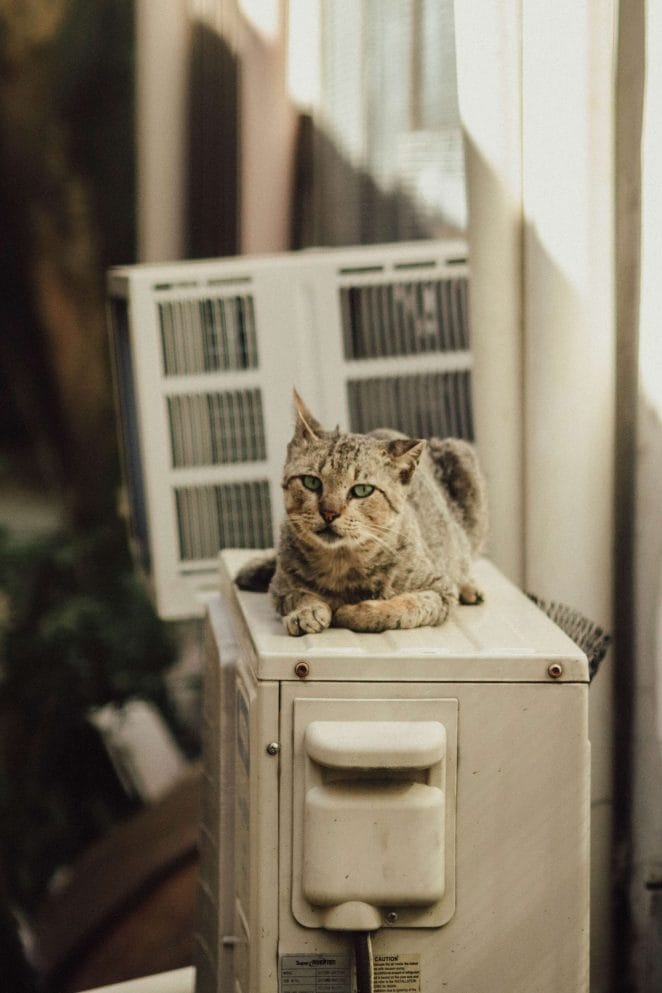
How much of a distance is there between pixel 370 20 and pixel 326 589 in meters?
1.59

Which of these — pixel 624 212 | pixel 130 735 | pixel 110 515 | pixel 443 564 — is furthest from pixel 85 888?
pixel 624 212

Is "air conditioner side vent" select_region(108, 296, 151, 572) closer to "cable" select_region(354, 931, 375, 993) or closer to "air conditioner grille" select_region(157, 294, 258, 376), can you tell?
"air conditioner grille" select_region(157, 294, 258, 376)

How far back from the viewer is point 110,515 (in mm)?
3682

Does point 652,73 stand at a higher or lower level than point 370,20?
lower

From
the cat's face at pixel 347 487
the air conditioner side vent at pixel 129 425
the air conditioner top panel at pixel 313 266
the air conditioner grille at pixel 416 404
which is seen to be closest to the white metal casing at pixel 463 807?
the cat's face at pixel 347 487

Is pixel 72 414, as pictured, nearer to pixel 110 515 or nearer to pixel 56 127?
pixel 110 515

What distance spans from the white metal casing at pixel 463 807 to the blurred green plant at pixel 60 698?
1.87m

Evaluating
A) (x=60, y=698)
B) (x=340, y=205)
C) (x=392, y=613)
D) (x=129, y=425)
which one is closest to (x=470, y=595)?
(x=392, y=613)

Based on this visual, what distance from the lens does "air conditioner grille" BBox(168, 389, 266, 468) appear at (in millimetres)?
1839

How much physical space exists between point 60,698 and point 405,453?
76.2 inches

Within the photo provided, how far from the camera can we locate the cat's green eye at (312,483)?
1.24 m

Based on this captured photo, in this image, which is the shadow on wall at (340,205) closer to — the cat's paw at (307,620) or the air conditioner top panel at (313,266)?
the air conditioner top panel at (313,266)

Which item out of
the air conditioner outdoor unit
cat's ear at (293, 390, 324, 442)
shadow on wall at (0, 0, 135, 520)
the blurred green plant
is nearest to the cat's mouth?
cat's ear at (293, 390, 324, 442)

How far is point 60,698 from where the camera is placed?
117 inches
